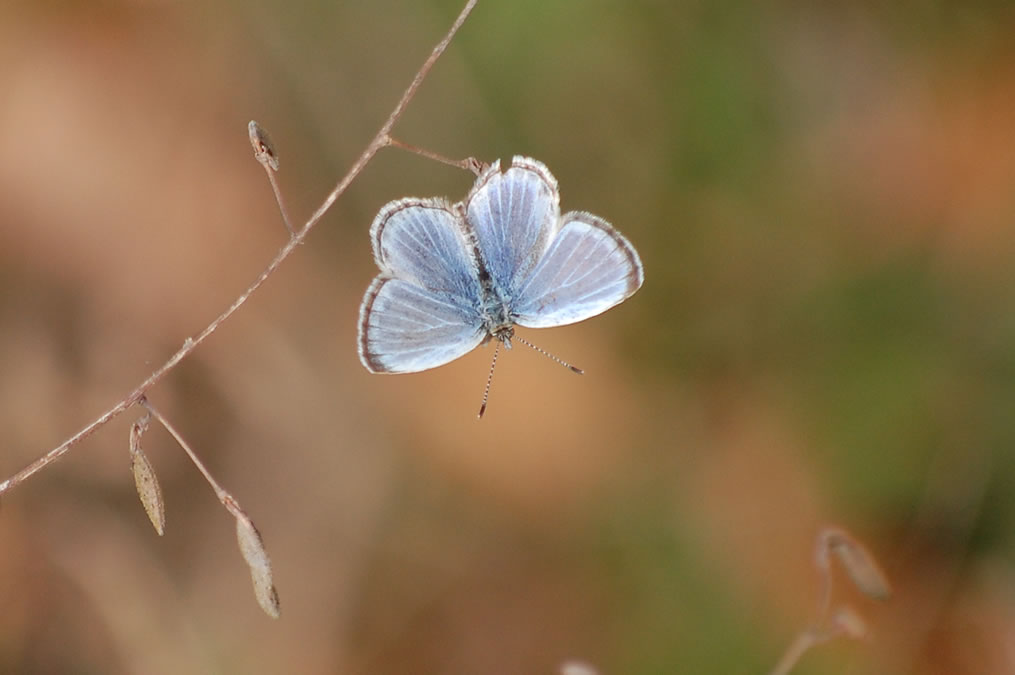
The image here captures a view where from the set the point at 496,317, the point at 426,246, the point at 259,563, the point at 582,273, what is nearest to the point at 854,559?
the point at 582,273

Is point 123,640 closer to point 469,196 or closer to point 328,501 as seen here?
point 328,501

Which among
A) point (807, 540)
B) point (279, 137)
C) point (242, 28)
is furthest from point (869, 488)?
point (242, 28)

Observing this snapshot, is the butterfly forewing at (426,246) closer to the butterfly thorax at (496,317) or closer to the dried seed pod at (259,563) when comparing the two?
the butterfly thorax at (496,317)

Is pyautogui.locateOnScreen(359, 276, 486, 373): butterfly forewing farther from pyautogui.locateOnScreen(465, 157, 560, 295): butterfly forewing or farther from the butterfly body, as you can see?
pyautogui.locateOnScreen(465, 157, 560, 295): butterfly forewing

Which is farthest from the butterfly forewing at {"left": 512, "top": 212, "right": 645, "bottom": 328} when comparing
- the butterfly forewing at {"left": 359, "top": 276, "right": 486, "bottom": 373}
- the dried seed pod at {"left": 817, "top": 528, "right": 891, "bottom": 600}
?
the dried seed pod at {"left": 817, "top": 528, "right": 891, "bottom": 600}

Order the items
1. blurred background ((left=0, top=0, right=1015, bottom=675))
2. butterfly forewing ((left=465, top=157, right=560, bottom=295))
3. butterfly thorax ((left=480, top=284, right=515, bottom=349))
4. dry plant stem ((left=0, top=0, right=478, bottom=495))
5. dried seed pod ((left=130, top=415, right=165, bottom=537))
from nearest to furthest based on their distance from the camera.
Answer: dry plant stem ((left=0, top=0, right=478, bottom=495)) → dried seed pod ((left=130, top=415, right=165, bottom=537)) → butterfly forewing ((left=465, top=157, right=560, bottom=295)) → butterfly thorax ((left=480, top=284, right=515, bottom=349)) → blurred background ((left=0, top=0, right=1015, bottom=675))

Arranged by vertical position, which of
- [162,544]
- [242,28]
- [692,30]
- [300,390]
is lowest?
[162,544]
